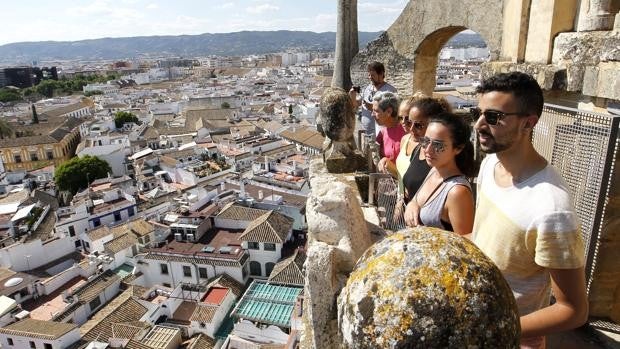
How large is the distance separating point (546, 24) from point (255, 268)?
20.5 metres

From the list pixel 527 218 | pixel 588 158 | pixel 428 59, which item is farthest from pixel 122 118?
pixel 527 218

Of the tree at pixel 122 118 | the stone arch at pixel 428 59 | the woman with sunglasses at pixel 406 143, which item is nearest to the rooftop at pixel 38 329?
the stone arch at pixel 428 59

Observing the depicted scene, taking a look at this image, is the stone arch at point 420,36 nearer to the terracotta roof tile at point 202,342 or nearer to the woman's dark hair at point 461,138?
the woman's dark hair at point 461,138

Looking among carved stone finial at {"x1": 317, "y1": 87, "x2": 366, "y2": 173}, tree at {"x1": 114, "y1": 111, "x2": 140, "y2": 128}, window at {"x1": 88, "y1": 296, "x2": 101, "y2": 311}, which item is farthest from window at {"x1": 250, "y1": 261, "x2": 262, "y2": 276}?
tree at {"x1": 114, "y1": 111, "x2": 140, "y2": 128}

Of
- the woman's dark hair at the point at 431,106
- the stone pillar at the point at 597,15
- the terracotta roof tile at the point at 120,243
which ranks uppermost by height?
the stone pillar at the point at 597,15

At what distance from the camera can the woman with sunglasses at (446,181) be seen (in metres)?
2.47

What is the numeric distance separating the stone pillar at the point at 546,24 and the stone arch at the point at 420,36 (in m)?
1.60

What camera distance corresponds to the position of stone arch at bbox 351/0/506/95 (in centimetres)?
587

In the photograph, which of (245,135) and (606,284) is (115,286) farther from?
(245,135)

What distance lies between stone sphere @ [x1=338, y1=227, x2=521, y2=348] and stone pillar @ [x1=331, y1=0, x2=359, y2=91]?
23.4ft

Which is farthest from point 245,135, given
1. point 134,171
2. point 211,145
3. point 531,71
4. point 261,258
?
point 531,71

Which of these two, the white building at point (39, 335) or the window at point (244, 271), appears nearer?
the white building at point (39, 335)

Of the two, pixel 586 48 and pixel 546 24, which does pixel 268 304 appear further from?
pixel 586 48

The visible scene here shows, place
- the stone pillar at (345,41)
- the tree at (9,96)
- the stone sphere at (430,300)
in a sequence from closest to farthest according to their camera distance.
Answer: the stone sphere at (430,300), the stone pillar at (345,41), the tree at (9,96)
